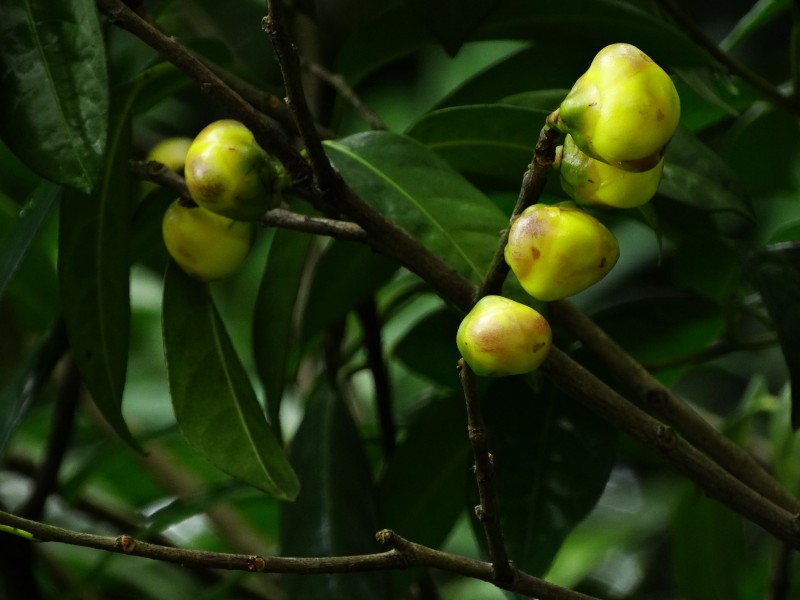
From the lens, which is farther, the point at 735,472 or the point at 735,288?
the point at 735,288

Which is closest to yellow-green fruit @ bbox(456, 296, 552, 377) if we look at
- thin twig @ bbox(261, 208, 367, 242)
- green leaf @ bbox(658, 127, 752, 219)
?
thin twig @ bbox(261, 208, 367, 242)

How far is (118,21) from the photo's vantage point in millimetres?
455

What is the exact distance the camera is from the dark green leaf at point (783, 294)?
1.89ft

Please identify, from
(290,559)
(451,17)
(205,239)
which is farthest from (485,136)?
(290,559)

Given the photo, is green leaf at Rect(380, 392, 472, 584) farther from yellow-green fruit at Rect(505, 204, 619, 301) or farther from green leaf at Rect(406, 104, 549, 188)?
yellow-green fruit at Rect(505, 204, 619, 301)

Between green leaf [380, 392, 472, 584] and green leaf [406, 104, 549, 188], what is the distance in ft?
0.58

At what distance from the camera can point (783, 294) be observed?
60cm

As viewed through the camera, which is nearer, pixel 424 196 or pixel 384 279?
pixel 424 196

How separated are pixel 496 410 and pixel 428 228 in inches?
7.2

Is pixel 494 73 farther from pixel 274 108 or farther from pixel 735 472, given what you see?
pixel 735 472

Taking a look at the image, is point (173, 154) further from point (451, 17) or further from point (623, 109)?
point (623, 109)

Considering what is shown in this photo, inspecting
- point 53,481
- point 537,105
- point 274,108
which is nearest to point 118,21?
point 274,108

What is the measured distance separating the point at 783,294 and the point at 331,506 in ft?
0.99

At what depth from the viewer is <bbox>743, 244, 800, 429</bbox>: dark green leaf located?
0.58 m
